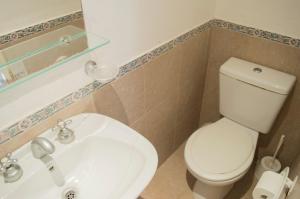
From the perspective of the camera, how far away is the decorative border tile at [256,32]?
1404 millimetres

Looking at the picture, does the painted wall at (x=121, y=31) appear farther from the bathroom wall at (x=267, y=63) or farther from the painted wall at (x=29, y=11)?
the bathroom wall at (x=267, y=63)

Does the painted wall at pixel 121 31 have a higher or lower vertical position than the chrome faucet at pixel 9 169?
higher

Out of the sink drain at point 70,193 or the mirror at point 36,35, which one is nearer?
the mirror at point 36,35

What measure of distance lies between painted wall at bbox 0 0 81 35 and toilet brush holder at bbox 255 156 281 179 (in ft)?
5.14

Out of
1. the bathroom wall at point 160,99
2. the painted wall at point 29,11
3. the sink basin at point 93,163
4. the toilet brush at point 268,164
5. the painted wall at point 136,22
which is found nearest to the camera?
the painted wall at point 29,11

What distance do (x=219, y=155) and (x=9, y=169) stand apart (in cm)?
106

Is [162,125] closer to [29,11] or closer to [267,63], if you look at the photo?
[267,63]

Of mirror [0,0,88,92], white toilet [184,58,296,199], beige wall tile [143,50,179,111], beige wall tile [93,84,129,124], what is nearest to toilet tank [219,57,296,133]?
white toilet [184,58,296,199]

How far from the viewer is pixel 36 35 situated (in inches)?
31.8

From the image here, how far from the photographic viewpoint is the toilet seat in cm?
136

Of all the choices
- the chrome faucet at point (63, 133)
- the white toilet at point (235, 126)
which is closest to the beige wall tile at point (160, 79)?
the white toilet at point (235, 126)

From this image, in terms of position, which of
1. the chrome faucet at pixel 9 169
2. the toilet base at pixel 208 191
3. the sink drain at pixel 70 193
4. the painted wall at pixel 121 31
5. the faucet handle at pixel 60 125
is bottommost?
the toilet base at pixel 208 191

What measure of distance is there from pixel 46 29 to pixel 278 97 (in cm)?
122

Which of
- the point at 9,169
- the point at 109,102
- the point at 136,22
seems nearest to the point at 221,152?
the point at 109,102
